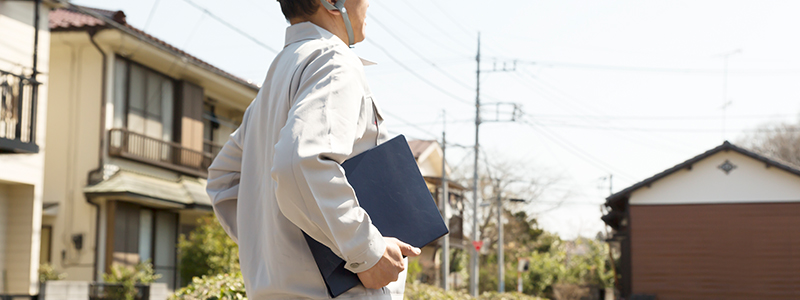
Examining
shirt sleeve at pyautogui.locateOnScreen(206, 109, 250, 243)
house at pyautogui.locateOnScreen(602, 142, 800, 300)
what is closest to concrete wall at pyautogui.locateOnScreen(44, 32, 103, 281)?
shirt sleeve at pyautogui.locateOnScreen(206, 109, 250, 243)

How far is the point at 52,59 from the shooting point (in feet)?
54.1

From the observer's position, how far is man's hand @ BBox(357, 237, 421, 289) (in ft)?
5.12

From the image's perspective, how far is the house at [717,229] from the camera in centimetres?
2230

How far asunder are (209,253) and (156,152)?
3822 mm

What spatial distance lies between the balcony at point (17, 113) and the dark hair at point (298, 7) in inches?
423

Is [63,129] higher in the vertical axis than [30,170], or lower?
higher

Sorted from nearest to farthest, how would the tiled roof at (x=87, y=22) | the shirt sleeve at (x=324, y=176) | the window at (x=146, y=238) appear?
the shirt sleeve at (x=324, y=176) → the tiled roof at (x=87, y=22) → the window at (x=146, y=238)

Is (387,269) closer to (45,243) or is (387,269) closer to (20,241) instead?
(20,241)

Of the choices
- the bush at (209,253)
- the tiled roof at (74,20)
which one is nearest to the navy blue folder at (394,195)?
the bush at (209,253)

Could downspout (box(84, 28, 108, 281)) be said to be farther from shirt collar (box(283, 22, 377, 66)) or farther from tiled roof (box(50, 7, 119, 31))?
shirt collar (box(283, 22, 377, 66))

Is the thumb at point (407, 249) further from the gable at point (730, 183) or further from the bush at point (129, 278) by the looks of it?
the gable at point (730, 183)

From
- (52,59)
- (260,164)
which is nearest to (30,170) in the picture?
(52,59)

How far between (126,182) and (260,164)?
50.8ft

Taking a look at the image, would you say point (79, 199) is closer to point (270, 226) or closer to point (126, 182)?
point (126, 182)
